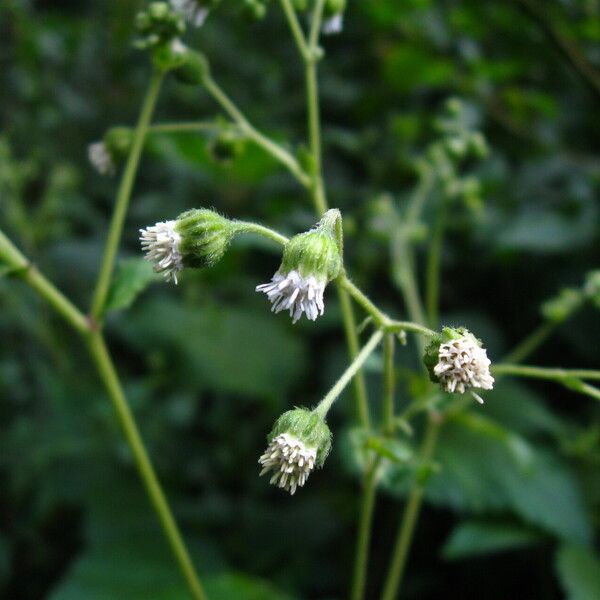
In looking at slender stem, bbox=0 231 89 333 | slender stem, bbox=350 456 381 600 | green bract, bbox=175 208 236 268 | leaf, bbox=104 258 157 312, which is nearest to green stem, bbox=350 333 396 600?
slender stem, bbox=350 456 381 600

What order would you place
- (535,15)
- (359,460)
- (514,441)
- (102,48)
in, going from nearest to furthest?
1. (359,460)
2. (514,441)
3. (535,15)
4. (102,48)

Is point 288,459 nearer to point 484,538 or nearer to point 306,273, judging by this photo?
point 306,273

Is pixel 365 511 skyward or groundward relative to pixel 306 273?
groundward

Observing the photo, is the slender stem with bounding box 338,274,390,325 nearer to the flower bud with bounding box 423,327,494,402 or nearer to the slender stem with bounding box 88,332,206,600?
the flower bud with bounding box 423,327,494,402

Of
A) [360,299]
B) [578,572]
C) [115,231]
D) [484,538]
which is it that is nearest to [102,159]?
[115,231]

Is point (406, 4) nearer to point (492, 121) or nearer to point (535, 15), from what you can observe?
point (535, 15)

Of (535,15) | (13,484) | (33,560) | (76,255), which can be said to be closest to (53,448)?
(13,484)

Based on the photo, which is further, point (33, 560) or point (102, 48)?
point (102, 48)

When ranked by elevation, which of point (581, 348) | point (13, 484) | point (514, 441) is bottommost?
point (13, 484)
